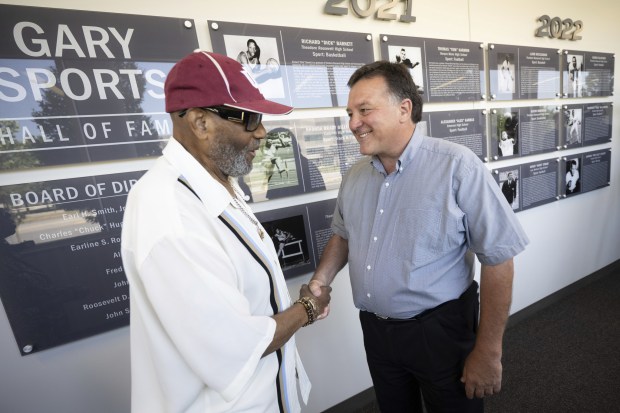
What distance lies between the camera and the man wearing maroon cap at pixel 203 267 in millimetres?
615

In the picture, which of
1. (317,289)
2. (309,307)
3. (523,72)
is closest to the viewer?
(309,307)

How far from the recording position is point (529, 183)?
2.37m

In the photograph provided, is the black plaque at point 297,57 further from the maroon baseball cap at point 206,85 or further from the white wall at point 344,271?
the maroon baseball cap at point 206,85

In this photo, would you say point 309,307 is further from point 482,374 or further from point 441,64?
point 441,64

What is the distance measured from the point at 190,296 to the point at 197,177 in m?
0.28

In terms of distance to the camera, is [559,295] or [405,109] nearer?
[405,109]

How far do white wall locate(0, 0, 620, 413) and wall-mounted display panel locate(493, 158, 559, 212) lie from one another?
0.09 m

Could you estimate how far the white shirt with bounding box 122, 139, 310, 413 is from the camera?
611 millimetres

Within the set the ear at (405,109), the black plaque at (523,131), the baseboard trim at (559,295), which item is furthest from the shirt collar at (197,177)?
the baseboard trim at (559,295)

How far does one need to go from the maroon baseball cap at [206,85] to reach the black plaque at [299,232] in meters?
0.80

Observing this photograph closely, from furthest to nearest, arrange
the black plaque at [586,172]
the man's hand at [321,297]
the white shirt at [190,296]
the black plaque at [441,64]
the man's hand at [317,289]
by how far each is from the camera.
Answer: the black plaque at [586,172], the black plaque at [441,64], the man's hand at [317,289], the man's hand at [321,297], the white shirt at [190,296]

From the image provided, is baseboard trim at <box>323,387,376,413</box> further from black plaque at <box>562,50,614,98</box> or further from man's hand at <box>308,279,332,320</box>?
black plaque at <box>562,50,614,98</box>

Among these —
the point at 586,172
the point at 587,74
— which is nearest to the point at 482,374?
the point at 586,172

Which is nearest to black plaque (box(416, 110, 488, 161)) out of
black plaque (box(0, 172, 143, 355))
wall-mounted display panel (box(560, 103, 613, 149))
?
wall-mounted display panel (box(560, 103, 613, 149))
